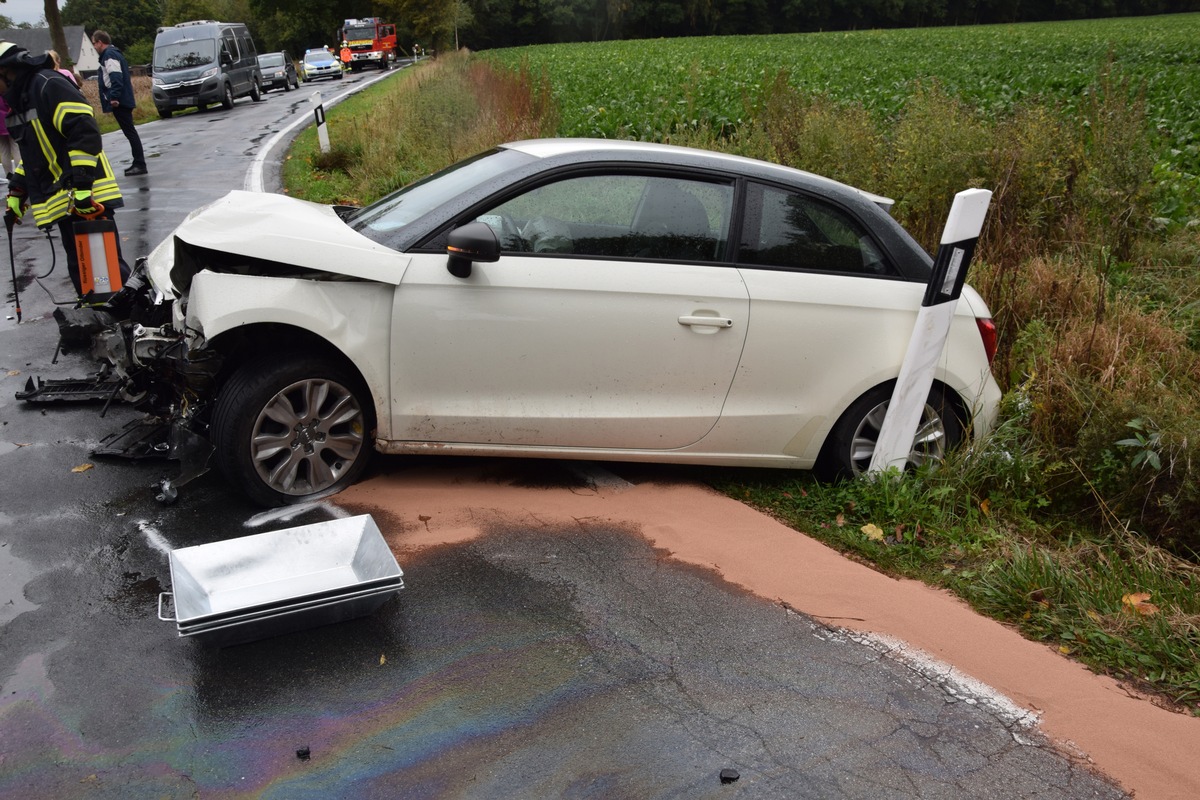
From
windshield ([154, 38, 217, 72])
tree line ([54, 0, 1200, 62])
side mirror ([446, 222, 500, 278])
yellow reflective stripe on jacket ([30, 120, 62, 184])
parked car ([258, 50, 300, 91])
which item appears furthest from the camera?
tree line ([54, 0, 1200, 62])

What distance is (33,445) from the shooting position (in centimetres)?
541

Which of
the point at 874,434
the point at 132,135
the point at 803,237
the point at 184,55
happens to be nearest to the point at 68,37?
the point at 184,55

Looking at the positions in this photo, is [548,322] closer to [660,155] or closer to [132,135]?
[660,155]

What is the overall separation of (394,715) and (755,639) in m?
1.42

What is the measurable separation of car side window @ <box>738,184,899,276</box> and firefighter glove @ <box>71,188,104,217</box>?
4.65 m

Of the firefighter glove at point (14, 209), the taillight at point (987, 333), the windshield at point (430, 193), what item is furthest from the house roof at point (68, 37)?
the taillight at point (987, 333)

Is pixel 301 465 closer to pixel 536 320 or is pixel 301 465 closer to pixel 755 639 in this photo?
pixel 536 320

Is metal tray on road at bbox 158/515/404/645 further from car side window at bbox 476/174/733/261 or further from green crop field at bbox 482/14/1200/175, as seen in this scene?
green crop field at bbox 482/14/1200/175

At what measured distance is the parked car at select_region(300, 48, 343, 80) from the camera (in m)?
44.3

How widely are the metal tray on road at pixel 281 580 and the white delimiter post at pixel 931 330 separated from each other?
2640 millimetres

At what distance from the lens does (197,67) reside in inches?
1051

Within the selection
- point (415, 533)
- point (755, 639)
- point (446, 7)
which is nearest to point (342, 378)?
point (415, 533)

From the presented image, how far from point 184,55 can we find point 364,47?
26.0 meters

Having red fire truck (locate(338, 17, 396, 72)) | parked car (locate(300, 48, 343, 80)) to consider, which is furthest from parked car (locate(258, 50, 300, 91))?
red fire truck (locate(338, 17, 396, 72))
